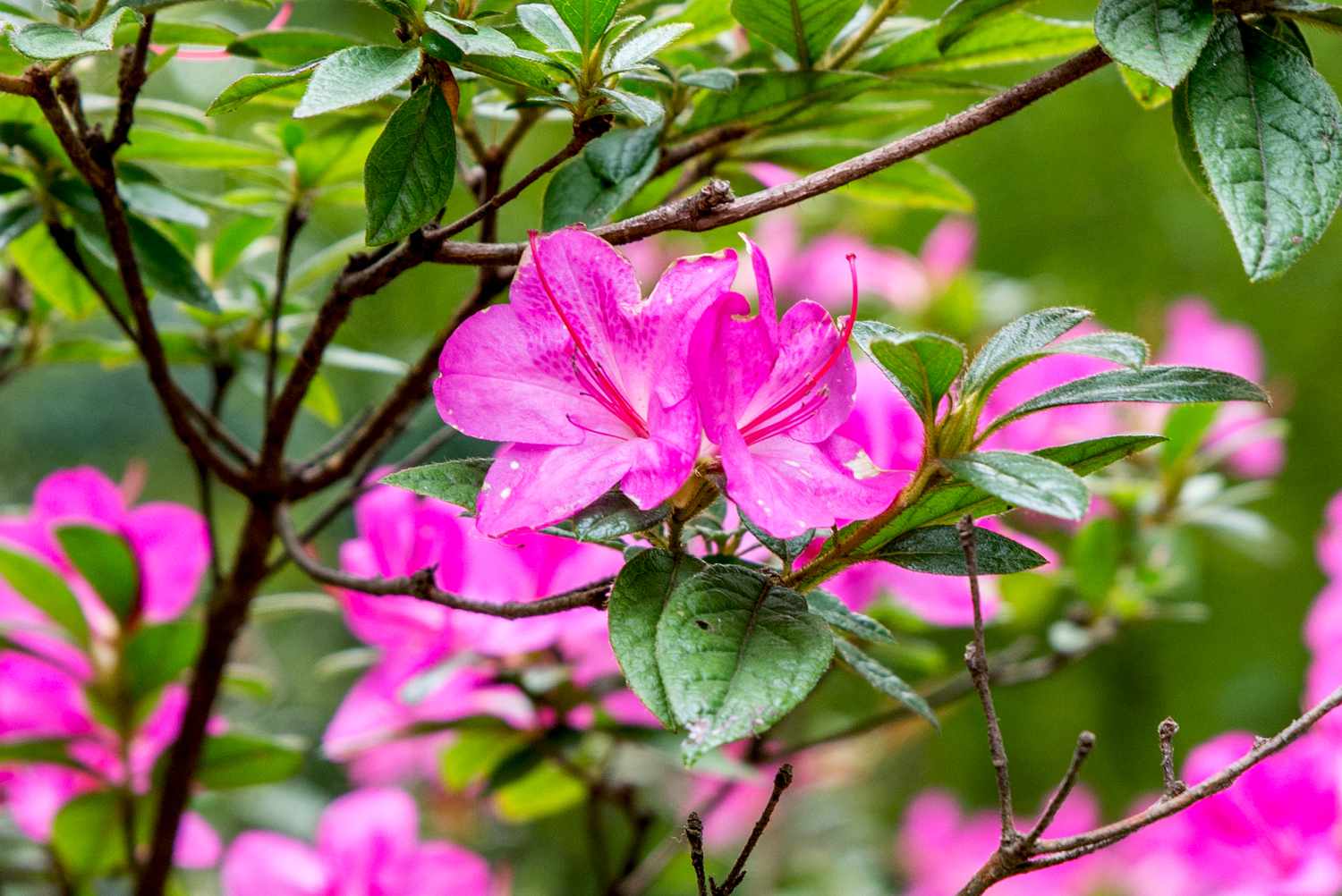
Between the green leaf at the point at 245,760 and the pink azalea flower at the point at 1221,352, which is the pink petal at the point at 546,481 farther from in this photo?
the pink azalea flower at the point at 1221,352

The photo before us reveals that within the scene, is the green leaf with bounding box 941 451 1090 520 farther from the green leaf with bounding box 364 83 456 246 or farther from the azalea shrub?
the green leaf with bounding box 364 83 456 246

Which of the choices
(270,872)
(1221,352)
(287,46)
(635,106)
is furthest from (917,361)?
(1221,352)

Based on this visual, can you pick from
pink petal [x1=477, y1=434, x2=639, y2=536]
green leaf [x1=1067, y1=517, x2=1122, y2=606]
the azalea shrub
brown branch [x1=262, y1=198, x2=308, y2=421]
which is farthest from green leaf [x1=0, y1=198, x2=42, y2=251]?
green leaf [x1=1067, y1=517, x2=1122, y2=606]

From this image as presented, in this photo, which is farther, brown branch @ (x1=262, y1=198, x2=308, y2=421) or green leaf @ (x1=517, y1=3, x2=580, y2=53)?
brown branch @ (x1=262, y1=198, x2=308, y2=421)

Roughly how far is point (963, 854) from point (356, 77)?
1509 millimetres

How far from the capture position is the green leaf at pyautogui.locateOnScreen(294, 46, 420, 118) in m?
0.41

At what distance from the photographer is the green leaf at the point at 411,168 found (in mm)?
462

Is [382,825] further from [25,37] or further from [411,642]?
[25,37]

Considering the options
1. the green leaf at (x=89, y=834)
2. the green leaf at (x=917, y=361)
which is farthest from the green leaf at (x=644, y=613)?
the green leaf at (x=89, y=834)

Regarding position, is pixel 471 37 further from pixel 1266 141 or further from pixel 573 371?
pixel 1266 141

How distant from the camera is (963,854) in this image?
1688 millimetres

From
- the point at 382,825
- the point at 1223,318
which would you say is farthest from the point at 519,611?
the point at 1223,318

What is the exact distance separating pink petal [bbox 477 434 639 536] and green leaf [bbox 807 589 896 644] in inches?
4.4

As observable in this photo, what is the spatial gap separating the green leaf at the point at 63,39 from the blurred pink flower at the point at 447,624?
0.39 metres
